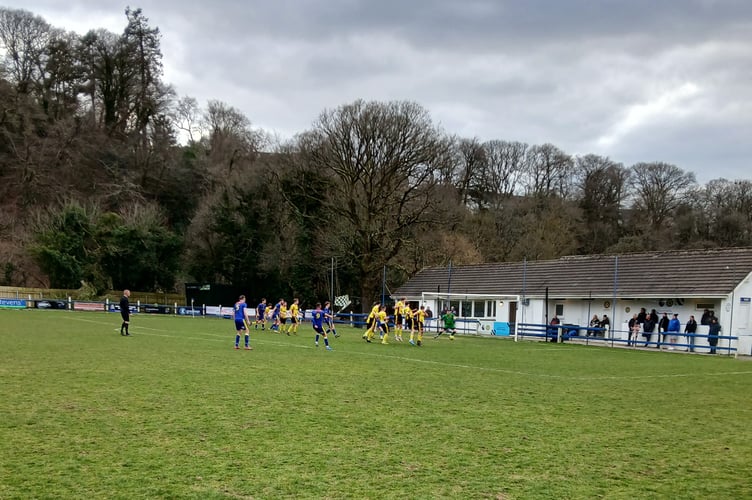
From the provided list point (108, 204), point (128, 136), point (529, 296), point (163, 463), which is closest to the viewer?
point (163, 463)

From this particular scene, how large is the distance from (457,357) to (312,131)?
30.8 m

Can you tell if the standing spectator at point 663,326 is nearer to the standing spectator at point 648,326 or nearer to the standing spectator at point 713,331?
the standing spectator at point 648,326

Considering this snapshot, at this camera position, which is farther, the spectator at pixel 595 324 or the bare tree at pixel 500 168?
the bare tree at pixel 500 168

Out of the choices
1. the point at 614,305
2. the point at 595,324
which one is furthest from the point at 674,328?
the point at 595,324

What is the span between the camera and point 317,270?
53.7 metres

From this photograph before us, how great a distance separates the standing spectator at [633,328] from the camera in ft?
97.2

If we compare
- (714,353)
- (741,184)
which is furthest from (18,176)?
(741,184)

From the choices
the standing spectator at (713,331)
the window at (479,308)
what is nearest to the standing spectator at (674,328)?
the standing spectator at (713,331)

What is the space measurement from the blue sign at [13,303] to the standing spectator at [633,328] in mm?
44946

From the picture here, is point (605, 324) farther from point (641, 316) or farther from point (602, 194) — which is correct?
point (602, 194)

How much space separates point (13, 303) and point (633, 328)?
150 ft

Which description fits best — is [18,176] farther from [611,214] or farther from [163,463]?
[163,463]

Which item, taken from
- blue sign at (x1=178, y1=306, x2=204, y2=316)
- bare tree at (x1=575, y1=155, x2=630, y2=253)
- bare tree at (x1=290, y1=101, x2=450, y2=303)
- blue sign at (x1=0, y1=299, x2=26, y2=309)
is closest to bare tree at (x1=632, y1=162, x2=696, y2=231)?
bare tree at (x1=575, y1=155, x2=630, y2=253)

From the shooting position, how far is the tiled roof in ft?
94.6
